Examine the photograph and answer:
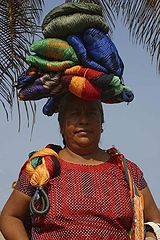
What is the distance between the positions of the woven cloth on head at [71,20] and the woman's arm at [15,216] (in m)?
0.80

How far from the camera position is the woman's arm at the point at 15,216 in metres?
3.23

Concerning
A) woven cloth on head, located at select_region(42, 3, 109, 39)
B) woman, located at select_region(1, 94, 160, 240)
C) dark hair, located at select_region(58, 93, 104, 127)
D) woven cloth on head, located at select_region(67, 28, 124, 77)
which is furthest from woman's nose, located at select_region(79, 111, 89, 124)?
woven cloth on head, located at select_region(42, 3, 109, 39)

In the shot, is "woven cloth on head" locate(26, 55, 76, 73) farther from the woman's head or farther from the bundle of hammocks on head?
the woman's head

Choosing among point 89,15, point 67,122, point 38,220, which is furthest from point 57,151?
point 89,15

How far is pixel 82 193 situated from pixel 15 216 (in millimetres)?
371

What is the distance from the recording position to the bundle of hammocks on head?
322 cm

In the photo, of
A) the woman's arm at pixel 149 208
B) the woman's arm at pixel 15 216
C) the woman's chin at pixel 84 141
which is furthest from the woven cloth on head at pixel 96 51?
the woman's arm at pixel 15 216

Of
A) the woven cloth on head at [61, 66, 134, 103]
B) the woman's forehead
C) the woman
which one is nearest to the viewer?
the woman

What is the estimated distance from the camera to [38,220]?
3.15m

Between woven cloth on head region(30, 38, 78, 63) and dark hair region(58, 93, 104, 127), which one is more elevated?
woven cloth on head region(30, 38, 78, 63)

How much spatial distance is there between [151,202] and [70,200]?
1.61 feet

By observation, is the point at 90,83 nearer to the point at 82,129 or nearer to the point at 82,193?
the point at 82,129

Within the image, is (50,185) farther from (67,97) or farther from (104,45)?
(104,45)

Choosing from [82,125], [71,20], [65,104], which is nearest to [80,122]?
[82,125]
